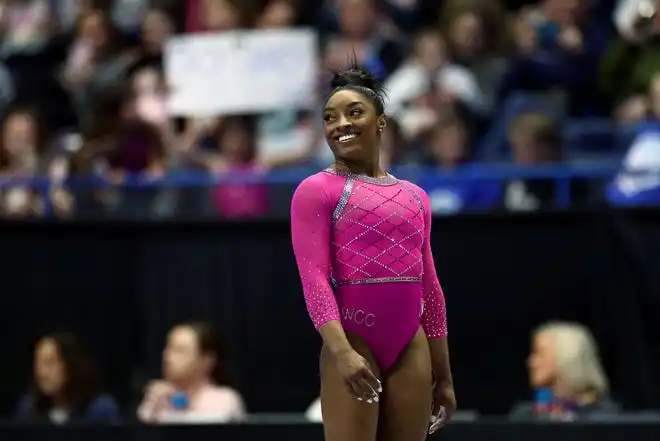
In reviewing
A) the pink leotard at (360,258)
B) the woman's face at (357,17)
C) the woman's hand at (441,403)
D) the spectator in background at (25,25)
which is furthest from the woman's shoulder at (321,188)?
the spectator in background at (25,25)

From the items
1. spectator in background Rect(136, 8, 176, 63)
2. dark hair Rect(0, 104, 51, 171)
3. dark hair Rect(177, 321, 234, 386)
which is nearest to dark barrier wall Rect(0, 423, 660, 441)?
dark hair Rect(177, 321, 234, 386)

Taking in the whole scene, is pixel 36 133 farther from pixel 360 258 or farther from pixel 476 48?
pixel 360 258

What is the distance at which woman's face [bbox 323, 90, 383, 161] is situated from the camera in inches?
175

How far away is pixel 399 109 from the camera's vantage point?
30.7 feet

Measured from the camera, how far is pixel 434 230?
7.93m

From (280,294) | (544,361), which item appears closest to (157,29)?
(280,294)

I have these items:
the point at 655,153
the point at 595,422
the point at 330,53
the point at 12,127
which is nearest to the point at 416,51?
the point at 330,53

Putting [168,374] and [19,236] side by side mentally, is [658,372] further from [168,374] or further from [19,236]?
[19,236]

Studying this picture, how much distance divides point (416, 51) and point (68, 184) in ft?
8.43

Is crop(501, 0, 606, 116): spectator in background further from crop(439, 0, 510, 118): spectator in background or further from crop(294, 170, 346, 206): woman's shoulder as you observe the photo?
crop(294, 170, 346, 206): woman's shoulder

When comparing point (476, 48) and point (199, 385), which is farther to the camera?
point (476, 48)

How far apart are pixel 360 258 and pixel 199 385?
3.38 metres

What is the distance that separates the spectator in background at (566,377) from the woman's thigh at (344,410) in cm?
288

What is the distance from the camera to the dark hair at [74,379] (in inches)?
305
